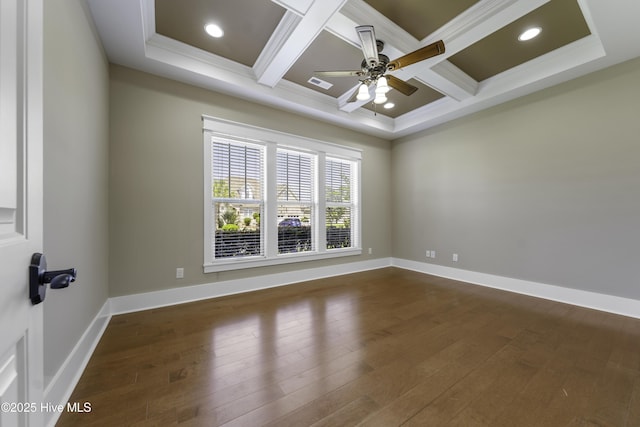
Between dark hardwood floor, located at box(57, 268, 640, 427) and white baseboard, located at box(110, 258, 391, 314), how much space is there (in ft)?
0.48

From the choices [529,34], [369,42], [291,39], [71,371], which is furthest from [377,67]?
[71,371]

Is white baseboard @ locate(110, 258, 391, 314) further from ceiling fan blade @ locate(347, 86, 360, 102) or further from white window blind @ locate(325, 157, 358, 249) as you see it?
ceiling fan blade @ locate(347, 86, 360, 102)

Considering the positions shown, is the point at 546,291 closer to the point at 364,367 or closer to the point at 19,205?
the point at 364,367

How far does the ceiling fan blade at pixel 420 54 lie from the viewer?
2.23 metres

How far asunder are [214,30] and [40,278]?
2957 mm

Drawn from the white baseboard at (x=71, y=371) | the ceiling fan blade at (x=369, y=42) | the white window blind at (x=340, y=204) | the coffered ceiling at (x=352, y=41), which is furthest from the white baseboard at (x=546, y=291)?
the white baseboard at (x=71, y=371)

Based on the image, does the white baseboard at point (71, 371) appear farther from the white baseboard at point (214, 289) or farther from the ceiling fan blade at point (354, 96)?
the ceiling fan blade at point (354, 96)

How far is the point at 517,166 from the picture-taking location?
12.1 feet

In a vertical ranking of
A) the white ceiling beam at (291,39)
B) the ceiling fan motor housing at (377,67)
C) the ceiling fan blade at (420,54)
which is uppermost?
the white ceiling beam at (291,39)

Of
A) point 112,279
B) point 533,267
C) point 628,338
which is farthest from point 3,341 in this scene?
point 533,267

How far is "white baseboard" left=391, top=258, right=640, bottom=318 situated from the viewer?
9.28 feet

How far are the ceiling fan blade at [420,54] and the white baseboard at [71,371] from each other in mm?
3549

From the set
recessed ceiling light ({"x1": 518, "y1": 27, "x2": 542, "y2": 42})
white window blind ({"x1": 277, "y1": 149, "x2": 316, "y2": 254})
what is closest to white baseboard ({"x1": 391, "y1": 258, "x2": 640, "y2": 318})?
→ white window blind ({"x1": 277, "y1": 149, "x2": 316, "y2": 254})

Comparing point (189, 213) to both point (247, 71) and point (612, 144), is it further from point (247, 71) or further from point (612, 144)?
point (612, 144)
